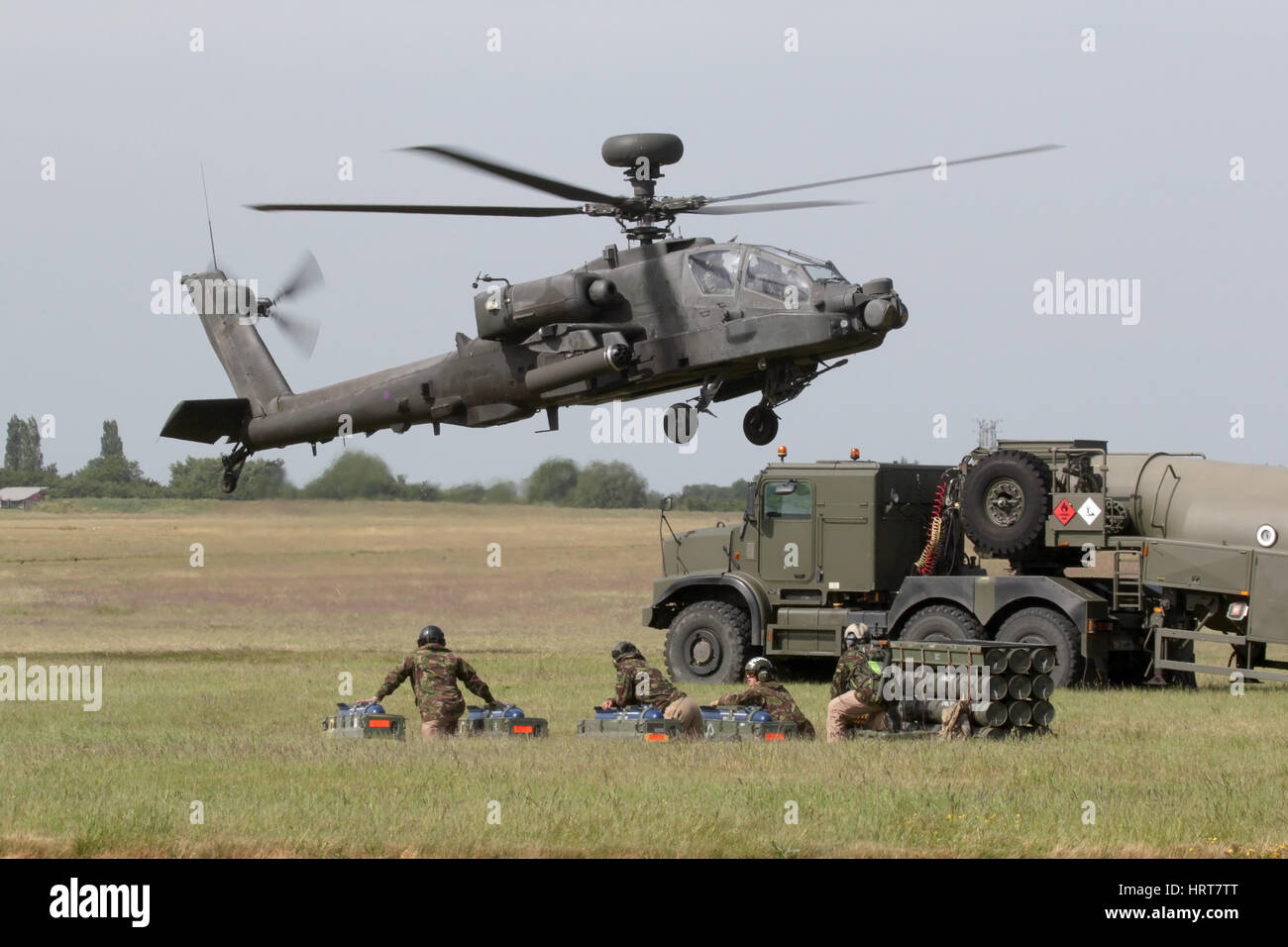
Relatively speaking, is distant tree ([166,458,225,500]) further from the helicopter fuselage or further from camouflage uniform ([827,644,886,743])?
camouflage uniform ([827,644,886,743])

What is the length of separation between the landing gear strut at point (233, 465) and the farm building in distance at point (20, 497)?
1695 cm

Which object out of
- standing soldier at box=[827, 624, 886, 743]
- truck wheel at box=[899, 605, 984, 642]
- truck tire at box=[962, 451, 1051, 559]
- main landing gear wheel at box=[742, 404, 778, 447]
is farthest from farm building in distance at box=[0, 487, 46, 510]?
standing soldier at box=[827, 624, 886, 743]

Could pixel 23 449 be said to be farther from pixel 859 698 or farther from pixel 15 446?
pixel 859 698

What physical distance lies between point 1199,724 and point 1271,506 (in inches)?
147

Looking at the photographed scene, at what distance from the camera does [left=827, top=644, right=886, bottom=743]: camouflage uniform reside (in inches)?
595

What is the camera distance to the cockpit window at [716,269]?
766 inches

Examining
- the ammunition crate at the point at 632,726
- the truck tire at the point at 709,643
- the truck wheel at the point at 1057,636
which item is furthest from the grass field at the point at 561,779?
the truck tire at the point at 709,643

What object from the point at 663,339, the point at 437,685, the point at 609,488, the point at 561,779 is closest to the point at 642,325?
the point at 663,339

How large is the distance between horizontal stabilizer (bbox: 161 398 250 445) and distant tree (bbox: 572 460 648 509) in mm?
8165

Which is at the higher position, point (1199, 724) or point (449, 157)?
point (449, 157)

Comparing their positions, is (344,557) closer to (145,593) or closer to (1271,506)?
(145,593)

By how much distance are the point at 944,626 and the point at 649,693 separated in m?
6.29
